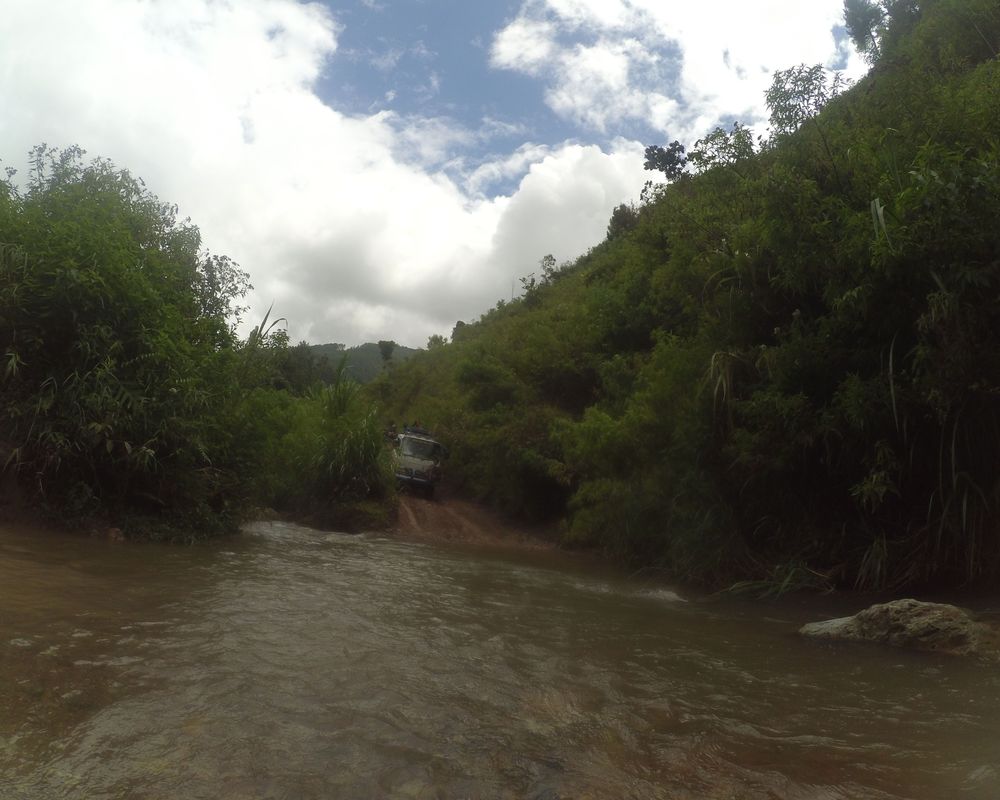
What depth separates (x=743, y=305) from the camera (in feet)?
37.8

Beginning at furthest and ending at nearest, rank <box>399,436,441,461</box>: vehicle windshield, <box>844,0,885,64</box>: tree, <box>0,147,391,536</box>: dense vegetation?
<box>844,0,885,64</box>: tree < <box>399,436,441,461</box>: vehicle windshield < <box>0,147,391,536</box>: dense vegetation

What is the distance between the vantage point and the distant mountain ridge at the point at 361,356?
1944 cm

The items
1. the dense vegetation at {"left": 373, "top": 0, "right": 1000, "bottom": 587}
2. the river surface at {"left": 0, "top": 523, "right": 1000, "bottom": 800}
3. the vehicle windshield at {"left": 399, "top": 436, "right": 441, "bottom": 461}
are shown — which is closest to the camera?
the river surface at {"left": 0, "top": 523, "right": 1000, "bottom": 800}

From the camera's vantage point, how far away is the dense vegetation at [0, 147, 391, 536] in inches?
378

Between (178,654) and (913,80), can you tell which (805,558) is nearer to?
(913,80)

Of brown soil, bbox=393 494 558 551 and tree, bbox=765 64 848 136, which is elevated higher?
tree, bbox=765 64 848 136

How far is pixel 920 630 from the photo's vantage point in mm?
6648

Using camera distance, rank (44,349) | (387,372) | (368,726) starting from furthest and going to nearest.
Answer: (387,372), (44,349), (368,726)

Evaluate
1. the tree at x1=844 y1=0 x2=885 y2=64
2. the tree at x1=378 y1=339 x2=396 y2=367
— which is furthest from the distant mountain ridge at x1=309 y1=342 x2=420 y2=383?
the tree at x1=844 y1=0 x2=885 y2=64

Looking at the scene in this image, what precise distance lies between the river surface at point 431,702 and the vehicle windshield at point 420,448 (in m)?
15.6

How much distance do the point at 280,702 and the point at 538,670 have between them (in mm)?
1930

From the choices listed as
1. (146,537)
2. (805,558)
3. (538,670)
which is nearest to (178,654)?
(538,670)

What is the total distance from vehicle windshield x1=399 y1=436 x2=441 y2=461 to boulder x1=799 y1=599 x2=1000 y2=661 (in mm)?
17208

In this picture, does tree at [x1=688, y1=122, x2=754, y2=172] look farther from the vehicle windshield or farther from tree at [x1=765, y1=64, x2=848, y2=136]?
the vehicle windshield
